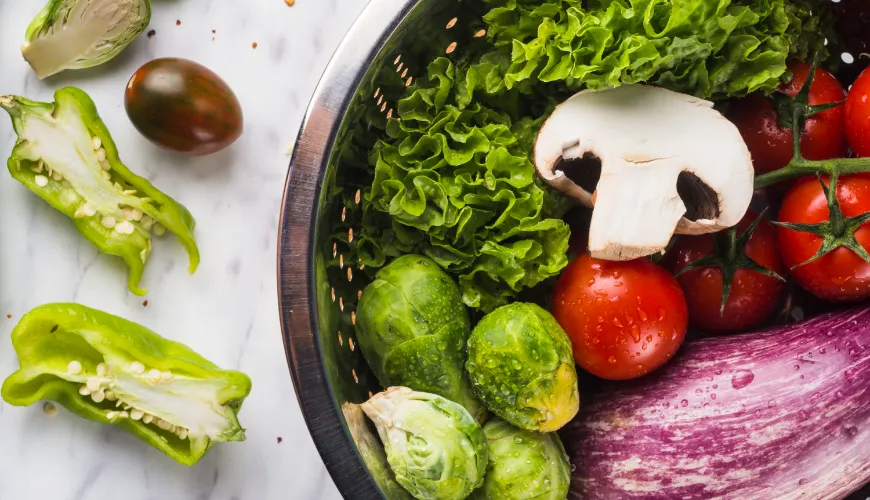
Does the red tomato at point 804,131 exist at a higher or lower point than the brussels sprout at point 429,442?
higher

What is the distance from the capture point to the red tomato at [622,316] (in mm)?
1104

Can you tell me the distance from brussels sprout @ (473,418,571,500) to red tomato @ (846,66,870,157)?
0.65 metres

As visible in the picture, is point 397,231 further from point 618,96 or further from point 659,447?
point 659,447

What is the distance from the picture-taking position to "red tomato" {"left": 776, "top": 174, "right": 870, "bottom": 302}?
1105 mm

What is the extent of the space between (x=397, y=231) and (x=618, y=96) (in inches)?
14.9

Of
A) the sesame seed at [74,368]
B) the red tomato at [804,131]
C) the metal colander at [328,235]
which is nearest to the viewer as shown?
the metal colander at [328,235]

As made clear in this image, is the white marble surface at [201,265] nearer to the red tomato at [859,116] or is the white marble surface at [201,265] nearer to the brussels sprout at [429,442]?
the brussels sprout at [429,442]

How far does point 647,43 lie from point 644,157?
6.2 inches

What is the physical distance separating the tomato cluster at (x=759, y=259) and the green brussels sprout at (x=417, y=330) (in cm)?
18

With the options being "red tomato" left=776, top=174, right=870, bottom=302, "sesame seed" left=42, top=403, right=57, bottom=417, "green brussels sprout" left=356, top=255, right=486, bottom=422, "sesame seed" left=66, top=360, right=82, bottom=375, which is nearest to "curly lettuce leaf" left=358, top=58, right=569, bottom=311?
"green brussels sprout" left=356, top=255, right=486, bottom=422

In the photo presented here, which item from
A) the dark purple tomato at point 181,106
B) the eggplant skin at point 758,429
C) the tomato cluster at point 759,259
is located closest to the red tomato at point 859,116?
the tomato cluster at point 759,259

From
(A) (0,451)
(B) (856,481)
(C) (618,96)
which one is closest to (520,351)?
(C) (618,96)

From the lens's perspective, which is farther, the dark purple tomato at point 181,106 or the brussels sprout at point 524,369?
the dark purple tomato at point 181,106

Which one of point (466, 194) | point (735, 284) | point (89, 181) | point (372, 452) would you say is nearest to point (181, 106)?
point (89, 181)
